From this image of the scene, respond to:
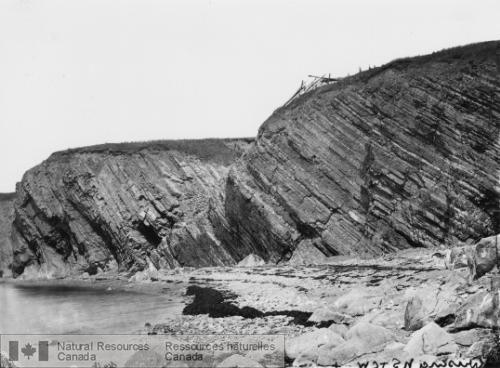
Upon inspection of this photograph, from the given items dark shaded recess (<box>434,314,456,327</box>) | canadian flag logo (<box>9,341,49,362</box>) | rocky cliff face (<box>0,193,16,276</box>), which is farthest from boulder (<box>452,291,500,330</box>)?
rocky cliff face (<box>0,193,16,276</box>)

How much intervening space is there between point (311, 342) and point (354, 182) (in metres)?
18.4

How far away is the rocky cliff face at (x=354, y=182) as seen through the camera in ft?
80.7

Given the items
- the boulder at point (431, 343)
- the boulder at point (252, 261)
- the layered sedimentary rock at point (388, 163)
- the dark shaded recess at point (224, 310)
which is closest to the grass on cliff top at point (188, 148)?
the layered sedimentary rock at point (388, 163)

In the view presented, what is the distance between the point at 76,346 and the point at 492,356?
10384mm

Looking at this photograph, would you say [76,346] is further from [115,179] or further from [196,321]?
[115,179]

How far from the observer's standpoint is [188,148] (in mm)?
50906

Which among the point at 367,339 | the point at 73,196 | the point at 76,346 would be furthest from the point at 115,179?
the point at 367,339

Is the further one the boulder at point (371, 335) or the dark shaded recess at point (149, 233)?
the dark shaded recess at point (149, 233)

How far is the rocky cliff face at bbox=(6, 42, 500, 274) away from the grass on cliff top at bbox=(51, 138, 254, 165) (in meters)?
4.67

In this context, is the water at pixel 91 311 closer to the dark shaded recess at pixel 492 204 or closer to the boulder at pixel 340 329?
the boulder at pixel 340 329

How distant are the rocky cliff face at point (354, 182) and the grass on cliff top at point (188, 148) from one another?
15.3 ft

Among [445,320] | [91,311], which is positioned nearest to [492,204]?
[445,320]

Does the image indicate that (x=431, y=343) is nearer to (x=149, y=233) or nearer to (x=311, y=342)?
(x=311, y=342)

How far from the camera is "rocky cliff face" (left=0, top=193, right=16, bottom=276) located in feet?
219
